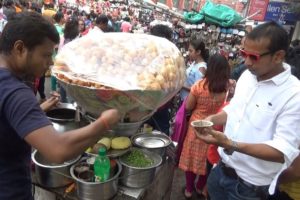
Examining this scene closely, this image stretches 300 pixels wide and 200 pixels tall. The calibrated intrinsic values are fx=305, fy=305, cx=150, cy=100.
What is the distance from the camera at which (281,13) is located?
10602mm

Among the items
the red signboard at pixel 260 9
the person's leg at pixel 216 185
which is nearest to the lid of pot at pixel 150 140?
the person's leg at pixel 216 185

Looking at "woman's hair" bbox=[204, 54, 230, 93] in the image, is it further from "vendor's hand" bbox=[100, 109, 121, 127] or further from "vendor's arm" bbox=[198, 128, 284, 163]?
"vendor's hand" bbox=[100, 109, 121, 127]

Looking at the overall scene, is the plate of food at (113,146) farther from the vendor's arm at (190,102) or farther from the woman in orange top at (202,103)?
the vendor's arm at (190,102)

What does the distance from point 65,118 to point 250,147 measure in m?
1.19

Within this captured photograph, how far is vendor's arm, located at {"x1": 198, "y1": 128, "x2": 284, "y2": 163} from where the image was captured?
1.58 metres

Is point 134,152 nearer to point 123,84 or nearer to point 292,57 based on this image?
point 123,84

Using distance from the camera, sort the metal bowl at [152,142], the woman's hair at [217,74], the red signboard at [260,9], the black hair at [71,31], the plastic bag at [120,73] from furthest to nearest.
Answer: the red signboard at [260,9]
the black hair at [71,31]
the woman's hair at [217,74]
the metal bowl at [152,142]
the plastic bag at [120,73]

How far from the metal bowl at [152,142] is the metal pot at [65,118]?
1.24 feet

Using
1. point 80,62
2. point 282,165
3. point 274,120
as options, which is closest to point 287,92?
point 274,120

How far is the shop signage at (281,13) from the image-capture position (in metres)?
10.6

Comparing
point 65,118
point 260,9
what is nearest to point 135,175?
point 65,118

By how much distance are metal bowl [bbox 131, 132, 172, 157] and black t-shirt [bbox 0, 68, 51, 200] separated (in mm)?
805

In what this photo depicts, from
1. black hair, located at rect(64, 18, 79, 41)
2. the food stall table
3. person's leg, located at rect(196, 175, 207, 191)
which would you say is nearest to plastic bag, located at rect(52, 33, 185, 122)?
the food stall table

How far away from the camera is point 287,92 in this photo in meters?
1.63
